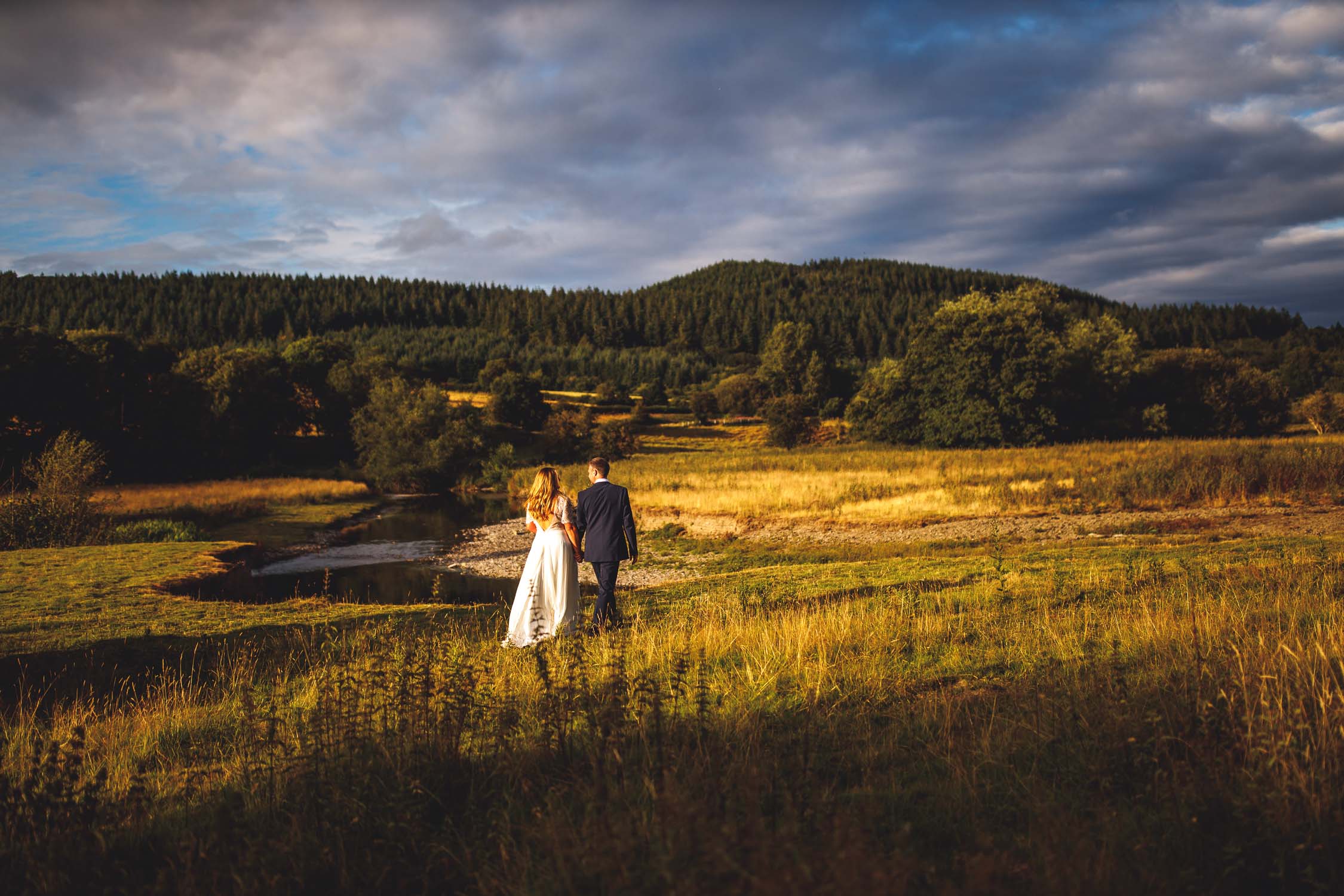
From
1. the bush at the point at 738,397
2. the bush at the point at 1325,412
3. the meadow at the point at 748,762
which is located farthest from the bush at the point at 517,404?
the meadow at the point at 748,762

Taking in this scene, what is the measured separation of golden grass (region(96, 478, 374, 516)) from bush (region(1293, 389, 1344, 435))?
77.4 m

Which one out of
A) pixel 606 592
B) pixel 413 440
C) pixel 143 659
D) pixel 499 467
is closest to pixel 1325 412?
pixel 499 467

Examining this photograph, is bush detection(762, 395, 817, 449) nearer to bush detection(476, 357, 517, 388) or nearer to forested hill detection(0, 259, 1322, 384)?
bush detection(476, 357, 517, 388)

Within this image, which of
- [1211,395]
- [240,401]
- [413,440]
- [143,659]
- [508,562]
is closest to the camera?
[143,659]

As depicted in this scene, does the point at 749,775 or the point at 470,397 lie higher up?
the point at 470,397

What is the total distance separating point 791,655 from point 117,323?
163963mm

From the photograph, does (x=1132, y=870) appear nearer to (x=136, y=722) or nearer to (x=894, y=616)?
(x=894, y=616)

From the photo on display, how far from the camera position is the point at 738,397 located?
98.9 metres

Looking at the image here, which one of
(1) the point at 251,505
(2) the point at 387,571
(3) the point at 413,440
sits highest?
(3) the point at 413,440

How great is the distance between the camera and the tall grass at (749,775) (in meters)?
2.85

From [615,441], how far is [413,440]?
2173 centimetres

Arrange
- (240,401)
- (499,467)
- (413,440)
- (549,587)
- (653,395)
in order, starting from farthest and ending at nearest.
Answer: (653,395) < (240,401) < (499,467) < (413,440) < (549,587)

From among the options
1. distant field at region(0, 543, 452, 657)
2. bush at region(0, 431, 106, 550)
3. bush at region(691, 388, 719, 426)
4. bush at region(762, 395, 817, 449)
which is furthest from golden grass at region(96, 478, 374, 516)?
bush at region(691, 388, 719, 426)

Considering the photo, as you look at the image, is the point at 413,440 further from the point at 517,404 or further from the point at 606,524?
the point at 606,524
